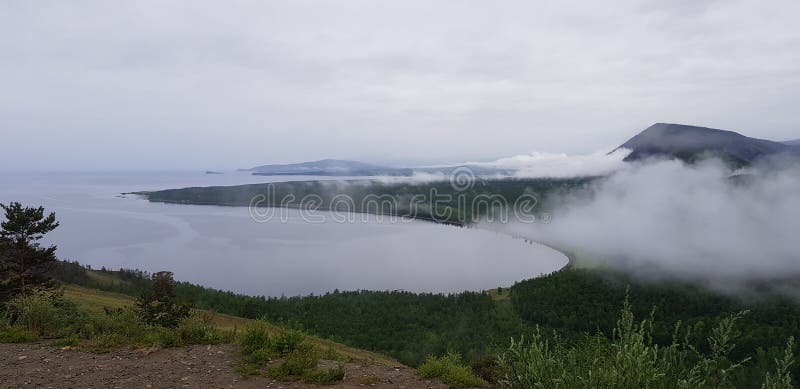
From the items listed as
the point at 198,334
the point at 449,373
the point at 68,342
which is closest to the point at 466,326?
the point at 198,334

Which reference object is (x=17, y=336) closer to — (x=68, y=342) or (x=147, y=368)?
(x=68, y=342)

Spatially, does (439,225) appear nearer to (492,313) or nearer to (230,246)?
(230,246)

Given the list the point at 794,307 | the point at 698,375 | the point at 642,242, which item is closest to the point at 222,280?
the point at 698,375

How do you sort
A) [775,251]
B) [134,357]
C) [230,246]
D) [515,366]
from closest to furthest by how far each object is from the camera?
[515,366], [134,357], [230,246], [775,251]

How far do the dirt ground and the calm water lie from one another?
73317 mm

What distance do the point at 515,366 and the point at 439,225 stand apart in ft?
589

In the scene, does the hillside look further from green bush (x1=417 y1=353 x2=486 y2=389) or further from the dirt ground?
green bush (x1=417 y1=353 x2=486 y2=389)

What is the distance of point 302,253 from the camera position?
11419 centimetres

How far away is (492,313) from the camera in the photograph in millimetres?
66500

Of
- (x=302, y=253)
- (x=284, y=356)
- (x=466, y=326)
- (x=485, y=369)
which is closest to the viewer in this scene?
(x=284, y=356)

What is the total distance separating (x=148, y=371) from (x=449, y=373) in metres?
4.15

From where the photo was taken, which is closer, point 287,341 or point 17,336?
point 287,341

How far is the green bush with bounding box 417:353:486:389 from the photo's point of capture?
5.95 meters

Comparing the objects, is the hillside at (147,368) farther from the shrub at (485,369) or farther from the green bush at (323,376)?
the shrub at (485,369)
